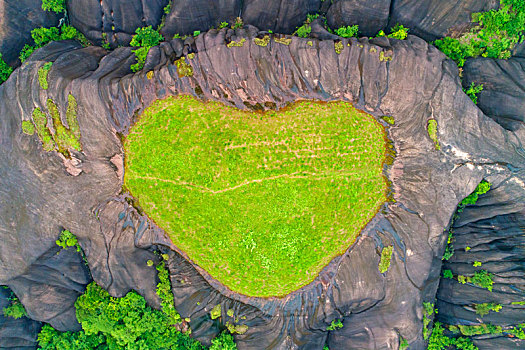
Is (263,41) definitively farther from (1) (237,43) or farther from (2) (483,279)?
(2) (483,279)

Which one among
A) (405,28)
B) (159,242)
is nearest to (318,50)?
(405,28)

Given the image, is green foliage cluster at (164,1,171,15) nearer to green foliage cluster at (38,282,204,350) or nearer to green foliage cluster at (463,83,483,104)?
green foliage cluster at (38,282,204,350)

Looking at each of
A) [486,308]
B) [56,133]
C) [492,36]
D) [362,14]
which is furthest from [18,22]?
[486,308]

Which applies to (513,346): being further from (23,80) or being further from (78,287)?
(23,80)

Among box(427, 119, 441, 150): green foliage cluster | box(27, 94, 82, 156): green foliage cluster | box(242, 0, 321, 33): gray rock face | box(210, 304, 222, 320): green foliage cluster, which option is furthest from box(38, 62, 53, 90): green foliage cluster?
box(427, 119, 441, 150): green foliage cluster

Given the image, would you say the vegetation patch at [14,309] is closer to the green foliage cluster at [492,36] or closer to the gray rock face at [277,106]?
the gray rock face at [277,106]

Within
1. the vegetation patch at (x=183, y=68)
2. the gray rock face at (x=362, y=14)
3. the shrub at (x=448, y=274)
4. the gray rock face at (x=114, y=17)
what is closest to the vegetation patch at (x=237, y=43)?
the vegetation patch at (x=183, y=68)

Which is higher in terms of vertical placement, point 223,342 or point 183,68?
point 183,68
